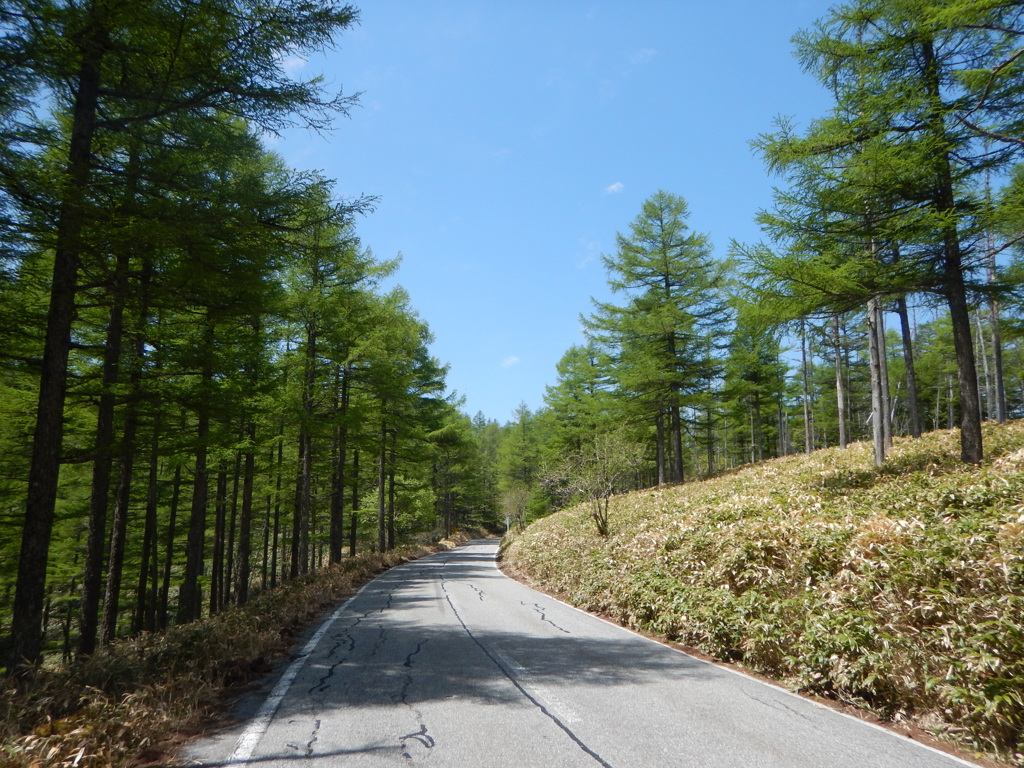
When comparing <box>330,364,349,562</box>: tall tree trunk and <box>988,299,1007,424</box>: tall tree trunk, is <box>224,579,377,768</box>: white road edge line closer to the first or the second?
<box>330,364,349,562</box>: tall tree trunk

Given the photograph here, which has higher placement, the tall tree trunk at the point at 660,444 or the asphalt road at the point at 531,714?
the tall tree trunk at the point at 660,444

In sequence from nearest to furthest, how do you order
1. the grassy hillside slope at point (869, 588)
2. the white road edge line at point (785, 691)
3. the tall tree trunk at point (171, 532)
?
the white road edge line at point (785, 691), the grassy hillside slope at point (869, 588), the tall tree trunk at point (171, 532)

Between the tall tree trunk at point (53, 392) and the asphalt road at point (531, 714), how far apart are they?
105 inches

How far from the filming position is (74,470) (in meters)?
16.0

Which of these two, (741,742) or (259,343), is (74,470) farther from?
(741,742)

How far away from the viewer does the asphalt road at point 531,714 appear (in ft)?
12.3

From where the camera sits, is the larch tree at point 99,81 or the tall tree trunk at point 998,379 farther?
the tall tree trunk at point 998,379

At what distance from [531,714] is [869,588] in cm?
383

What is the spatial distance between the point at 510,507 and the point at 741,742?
3796 cm

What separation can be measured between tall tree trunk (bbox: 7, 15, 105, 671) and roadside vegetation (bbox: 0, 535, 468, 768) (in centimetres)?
73

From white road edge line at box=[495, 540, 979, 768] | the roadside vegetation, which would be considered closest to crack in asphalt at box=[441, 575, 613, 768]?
white road edge line at box=[495, 540, 979, 768]

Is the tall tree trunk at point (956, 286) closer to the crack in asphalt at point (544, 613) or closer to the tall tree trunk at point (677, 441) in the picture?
the crack in asphalt at point (544, 613)

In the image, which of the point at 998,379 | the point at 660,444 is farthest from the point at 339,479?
the point at 998,379

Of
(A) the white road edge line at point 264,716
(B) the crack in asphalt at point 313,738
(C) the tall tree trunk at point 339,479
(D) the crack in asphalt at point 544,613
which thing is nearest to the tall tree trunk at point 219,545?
(C) the tall tree trunk at point 339,479
